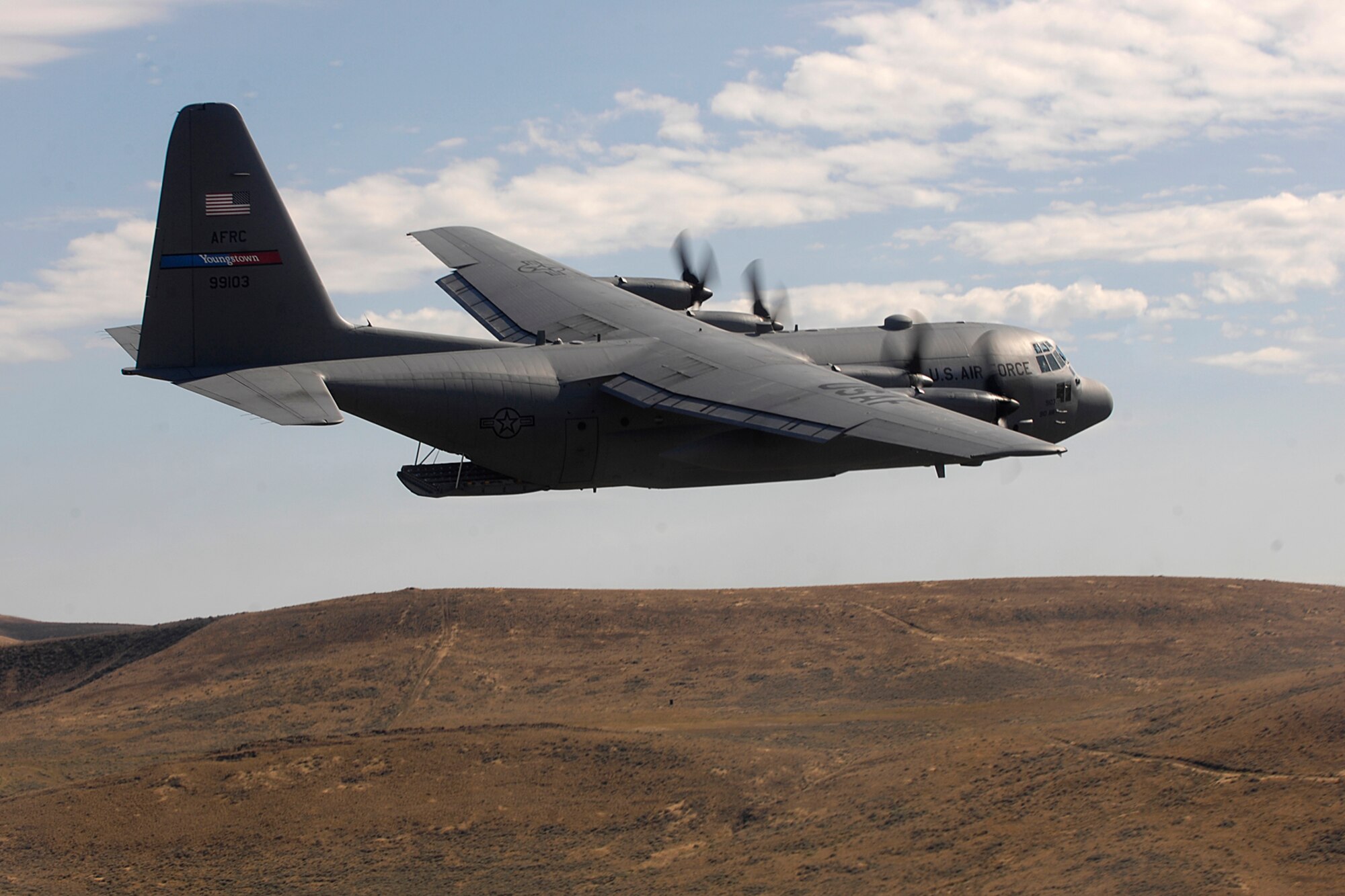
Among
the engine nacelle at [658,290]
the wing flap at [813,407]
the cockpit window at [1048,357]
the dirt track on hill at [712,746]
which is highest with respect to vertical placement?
the engine nacelle at [658,290]

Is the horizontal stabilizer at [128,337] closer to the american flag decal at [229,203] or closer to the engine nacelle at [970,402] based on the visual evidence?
the american flag decal at [229,203]

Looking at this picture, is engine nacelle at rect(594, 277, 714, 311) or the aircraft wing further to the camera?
engine nacelle at rect(594, 277, 714, 311)

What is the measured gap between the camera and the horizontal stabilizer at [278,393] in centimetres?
2995

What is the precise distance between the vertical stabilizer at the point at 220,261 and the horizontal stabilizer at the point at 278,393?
1.16m

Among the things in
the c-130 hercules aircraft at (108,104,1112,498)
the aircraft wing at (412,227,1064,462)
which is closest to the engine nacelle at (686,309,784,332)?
the aircraft wing at (412,227,1064,462)

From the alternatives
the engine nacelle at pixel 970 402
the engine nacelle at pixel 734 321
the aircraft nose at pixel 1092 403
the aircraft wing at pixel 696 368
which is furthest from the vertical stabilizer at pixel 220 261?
the aircraft nose at pixel 1092 403

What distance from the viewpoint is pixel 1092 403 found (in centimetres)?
4431

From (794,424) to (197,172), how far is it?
17.3m

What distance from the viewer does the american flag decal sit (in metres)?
34.2

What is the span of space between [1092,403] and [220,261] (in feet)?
94.5

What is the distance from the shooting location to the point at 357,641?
7588 cm

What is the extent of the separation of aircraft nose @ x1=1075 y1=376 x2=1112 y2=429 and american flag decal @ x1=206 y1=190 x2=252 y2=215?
27.6 m

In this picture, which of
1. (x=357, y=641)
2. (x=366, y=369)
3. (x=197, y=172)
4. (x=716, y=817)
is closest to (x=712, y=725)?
(x=716, y=817)

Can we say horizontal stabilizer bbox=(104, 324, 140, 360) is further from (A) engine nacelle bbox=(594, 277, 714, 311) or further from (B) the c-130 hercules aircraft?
(A) engine nacelle bbox=(594, 277, 714, 311)
